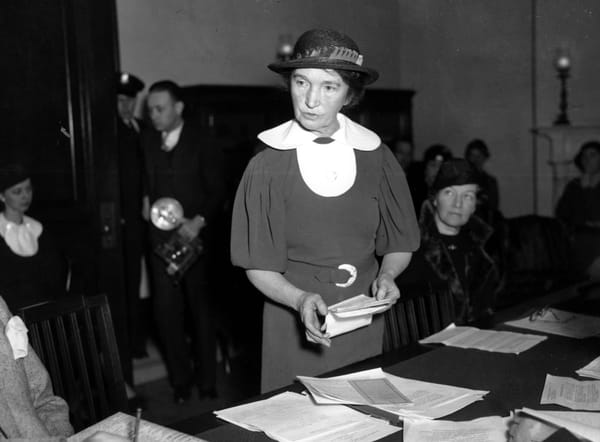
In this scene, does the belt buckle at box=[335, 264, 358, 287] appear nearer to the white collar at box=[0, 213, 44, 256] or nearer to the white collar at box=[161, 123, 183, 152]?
the white collar at box=[0, 213, 44, 256]

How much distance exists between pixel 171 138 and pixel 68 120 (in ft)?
2.17

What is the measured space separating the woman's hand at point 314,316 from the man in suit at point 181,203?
219 centimetres

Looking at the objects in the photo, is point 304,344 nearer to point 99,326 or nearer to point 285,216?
point 285,216

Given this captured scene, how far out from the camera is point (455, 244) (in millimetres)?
2994

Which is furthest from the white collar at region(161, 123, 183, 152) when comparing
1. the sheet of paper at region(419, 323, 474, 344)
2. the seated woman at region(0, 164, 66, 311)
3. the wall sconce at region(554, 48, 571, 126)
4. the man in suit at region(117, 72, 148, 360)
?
the wall sconce at region(554, 48, 571, 126)

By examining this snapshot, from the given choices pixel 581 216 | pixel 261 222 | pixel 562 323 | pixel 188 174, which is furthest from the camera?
pixel 581 216

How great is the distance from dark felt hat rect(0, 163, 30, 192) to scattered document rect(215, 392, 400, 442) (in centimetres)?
213

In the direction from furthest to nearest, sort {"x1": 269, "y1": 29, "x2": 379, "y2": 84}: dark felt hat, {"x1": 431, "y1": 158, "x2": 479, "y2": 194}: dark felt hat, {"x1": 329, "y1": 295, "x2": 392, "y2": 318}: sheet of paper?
{"x1": 431, "y1": 158, "x2": 479, "y2": 194}: dark felt hat → {"x1": 269, "y1": 29, "x2": 379, "y2": 84}: dark felt hat → {"x1": 329, "y1": 295, "x2": 392, "y2": 318}: sheet of paper

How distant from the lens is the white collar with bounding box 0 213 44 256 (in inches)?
123

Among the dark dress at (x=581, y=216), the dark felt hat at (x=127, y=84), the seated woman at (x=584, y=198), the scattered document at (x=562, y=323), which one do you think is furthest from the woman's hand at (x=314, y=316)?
the seated woman at (x=584, y=198)

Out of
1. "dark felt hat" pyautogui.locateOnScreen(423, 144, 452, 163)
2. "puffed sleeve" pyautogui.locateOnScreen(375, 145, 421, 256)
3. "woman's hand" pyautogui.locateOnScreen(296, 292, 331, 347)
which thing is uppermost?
"dark felt hat" pyautogui.locateOnScreen(423, 144, 452, 163)

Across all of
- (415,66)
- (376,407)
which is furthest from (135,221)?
(376,407)

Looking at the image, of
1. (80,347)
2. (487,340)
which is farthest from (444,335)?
(80,347)

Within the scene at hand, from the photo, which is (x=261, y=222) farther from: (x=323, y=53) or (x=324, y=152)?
(x=323, y=53)
